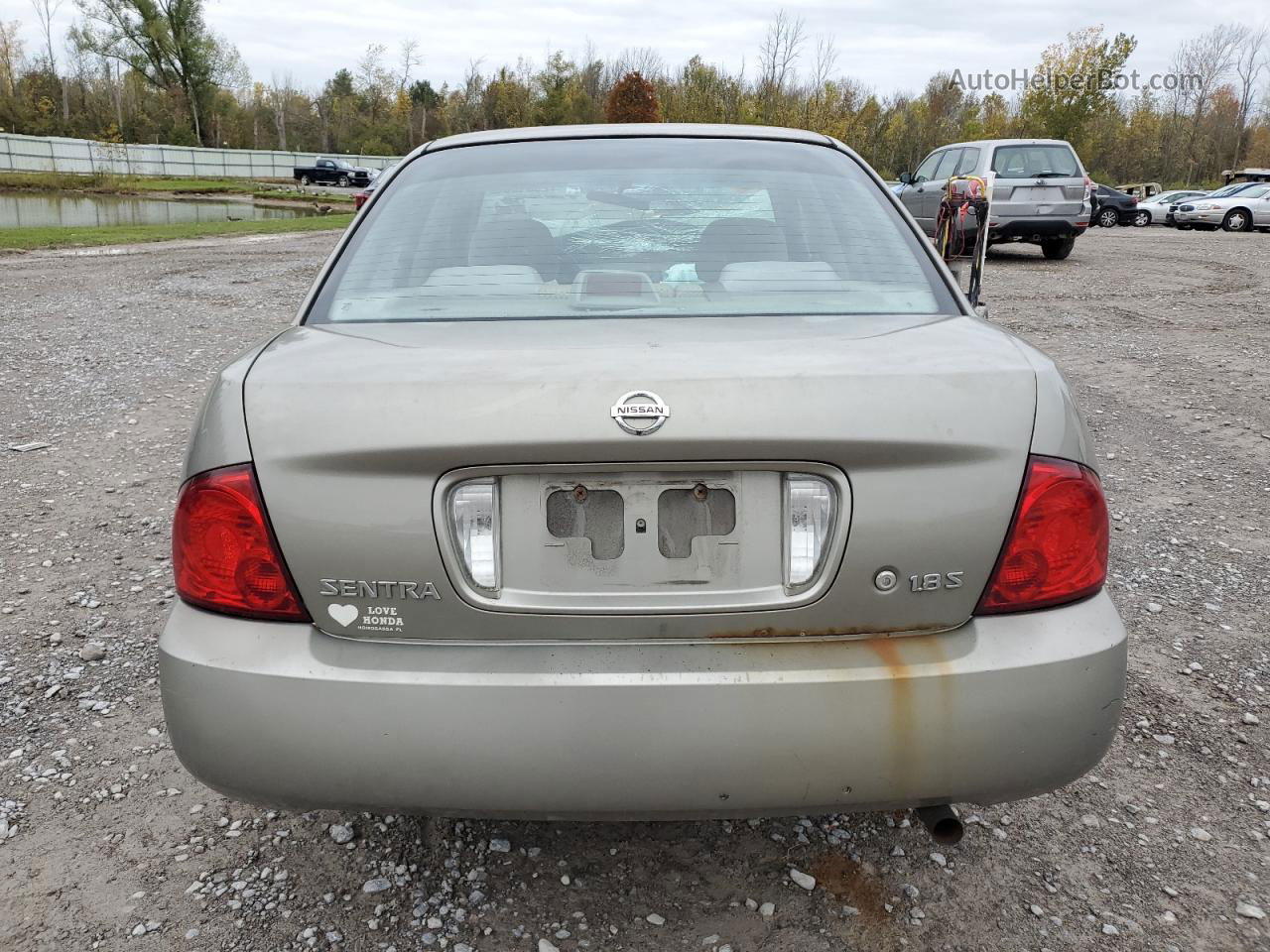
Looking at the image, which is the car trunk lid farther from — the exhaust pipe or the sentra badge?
the exhaust pipe

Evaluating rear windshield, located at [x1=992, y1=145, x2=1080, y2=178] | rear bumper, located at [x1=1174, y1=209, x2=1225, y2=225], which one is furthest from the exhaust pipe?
rear bumper, located at [x1=1174, y1=209, x2=1225, y2=225]

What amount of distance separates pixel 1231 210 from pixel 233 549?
31.5 m

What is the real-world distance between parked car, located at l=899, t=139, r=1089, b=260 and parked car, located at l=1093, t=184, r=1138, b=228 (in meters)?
16.7

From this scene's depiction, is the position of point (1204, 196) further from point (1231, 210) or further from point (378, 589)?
point (378, 589)

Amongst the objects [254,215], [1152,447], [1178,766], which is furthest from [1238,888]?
[254,215]

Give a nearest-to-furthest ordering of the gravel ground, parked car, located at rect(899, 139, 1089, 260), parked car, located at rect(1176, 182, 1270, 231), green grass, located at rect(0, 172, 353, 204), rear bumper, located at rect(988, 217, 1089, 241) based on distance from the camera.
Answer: the gravel ground < parked car, located at rect(899, 139, 1089, 260) < rear bumper, located at rect(988, 217, 1089, 241) < parked car, located at rect(1176, 182, 1270, 231) < green grass, located at rect(0, 172, 353, 204)

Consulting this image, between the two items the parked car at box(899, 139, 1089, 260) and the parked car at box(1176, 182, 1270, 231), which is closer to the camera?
the parked car at box(899, 139, 1089, 260)

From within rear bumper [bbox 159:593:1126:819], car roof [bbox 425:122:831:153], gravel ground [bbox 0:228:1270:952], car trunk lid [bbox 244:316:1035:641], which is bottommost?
gravel ground [bbox 0:228:1270:952]

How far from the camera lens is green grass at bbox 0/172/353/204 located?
4150 cm

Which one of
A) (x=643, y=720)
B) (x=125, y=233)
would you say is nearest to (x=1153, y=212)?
(x=125, y=233)

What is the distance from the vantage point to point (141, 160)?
182 feet

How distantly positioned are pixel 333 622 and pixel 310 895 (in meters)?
0.80

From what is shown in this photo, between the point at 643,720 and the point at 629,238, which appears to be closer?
the point at 643,720

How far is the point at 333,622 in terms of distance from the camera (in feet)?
5.45
